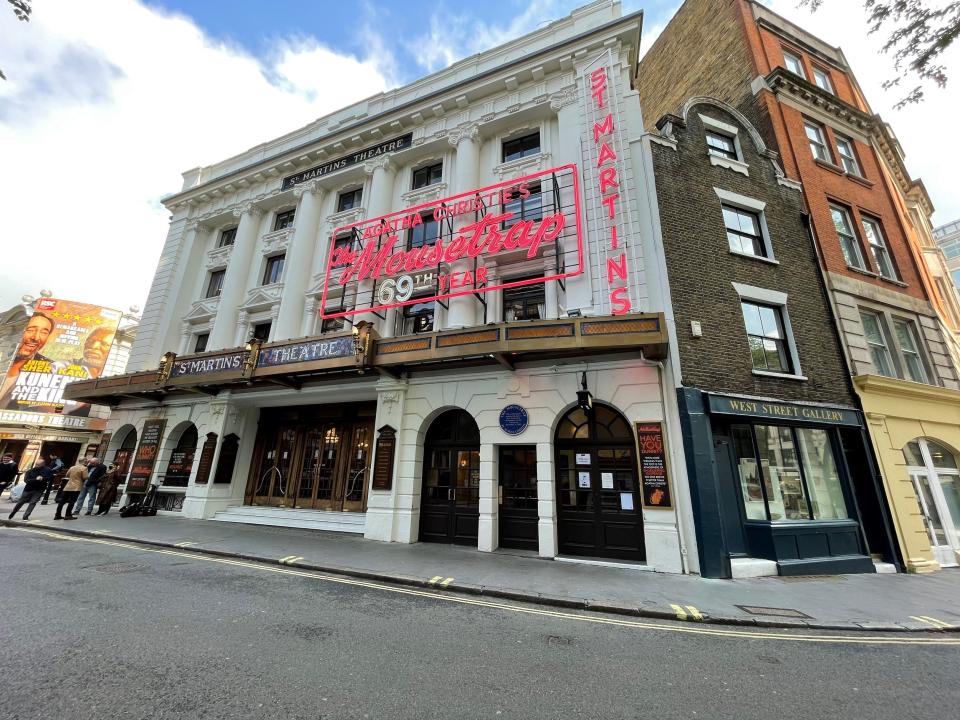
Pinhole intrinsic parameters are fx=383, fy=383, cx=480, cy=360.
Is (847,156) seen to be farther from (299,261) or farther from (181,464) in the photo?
(181,464)

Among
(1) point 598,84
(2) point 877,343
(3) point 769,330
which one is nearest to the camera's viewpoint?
(3) point 769,330

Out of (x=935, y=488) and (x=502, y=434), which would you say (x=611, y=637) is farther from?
(x=935, y=488)

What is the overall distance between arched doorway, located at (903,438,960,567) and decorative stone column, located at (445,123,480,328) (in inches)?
520

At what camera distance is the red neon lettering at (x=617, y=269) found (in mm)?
10414

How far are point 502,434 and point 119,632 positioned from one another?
7709 millimetres

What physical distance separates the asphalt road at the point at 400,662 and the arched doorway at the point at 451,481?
4.43 metres

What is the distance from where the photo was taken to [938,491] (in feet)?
35.7

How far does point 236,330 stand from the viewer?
16656 mm

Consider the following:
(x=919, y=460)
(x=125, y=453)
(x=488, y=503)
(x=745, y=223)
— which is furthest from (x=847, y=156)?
(x=125, y=453)

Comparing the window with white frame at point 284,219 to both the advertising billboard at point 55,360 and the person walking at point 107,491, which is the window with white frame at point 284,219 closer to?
the person walking at point 107,491

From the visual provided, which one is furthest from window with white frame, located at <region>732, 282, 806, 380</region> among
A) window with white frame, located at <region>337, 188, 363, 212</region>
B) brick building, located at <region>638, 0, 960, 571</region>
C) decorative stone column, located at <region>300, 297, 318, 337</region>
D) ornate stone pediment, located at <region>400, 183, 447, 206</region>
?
window with white frame, located at <region>337, 188, 363, 212</region>

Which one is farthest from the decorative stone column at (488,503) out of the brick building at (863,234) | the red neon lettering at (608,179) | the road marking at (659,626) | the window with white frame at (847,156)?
the window with white frame at (847,156)

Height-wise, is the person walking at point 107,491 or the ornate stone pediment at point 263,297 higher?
the ornate stone pediment at point 263,297

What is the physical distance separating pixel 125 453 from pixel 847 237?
29624mm
